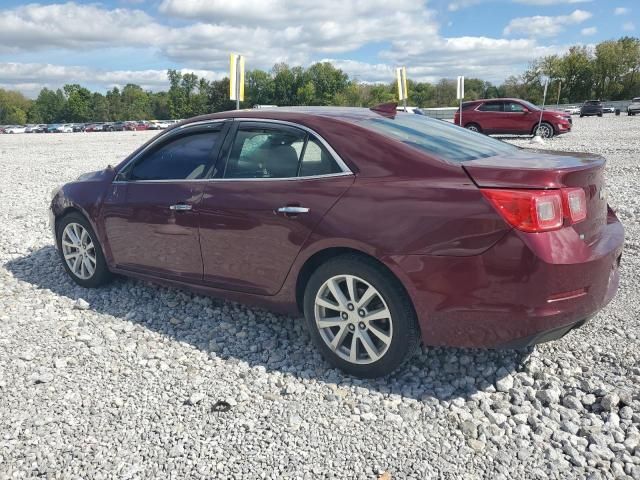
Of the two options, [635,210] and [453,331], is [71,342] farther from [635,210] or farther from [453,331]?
[635,210]

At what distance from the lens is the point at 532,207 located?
2.81 meters

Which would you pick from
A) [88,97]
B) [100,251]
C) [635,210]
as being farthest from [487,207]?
[88,97]

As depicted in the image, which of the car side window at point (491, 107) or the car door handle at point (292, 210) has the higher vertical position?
the car side window at point (491, 107)

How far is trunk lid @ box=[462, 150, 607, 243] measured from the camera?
2.88 m

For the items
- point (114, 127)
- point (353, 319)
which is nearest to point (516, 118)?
point (353, 319)

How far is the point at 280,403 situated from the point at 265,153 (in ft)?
5.44

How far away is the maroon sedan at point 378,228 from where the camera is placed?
287 cm

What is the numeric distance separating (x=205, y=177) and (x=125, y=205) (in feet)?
3.13

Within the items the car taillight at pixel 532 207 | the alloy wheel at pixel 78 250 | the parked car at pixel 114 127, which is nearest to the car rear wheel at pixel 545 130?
the alloy wheel at pixel 78 250

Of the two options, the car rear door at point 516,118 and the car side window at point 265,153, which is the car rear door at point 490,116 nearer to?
the car rear door at point 516,118

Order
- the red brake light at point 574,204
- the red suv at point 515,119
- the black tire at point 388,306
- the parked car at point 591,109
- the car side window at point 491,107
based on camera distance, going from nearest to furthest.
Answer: the red brake light at point 574,204
the black tire at point 388,306
the red suv at point 515,119
the car side window at point 491,107
the parked car at point 591,109

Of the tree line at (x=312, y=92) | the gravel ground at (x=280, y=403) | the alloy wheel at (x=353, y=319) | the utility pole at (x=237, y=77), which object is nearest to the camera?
the gravel ground at (x=280, y=403)

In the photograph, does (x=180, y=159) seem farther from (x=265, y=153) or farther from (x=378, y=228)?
(x=378, y=228)

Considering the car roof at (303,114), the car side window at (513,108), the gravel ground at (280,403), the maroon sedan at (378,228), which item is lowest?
the gravel ground at (280,403)
